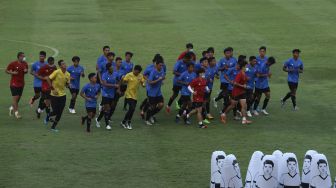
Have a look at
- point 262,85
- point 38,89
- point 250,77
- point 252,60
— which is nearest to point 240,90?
point 250,77

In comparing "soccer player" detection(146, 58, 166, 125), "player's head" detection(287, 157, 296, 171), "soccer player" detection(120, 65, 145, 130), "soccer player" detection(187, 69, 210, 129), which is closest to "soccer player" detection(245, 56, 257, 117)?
"soccer player" detection(187, 69, 210, 129)

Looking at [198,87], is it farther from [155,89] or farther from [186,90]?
[155,89]

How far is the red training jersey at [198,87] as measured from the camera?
969 inches

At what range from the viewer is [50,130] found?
2444cm

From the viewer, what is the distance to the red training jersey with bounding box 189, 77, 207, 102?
24.6 meters

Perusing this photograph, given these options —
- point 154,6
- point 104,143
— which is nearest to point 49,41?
point 154,6

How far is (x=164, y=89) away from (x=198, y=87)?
605 centimetres

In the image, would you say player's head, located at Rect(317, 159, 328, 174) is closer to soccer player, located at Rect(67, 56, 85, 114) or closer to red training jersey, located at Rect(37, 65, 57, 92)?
red training jersey, located at Rect(37, 65, 57, 92)

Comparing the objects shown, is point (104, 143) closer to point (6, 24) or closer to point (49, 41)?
point (49, 41)

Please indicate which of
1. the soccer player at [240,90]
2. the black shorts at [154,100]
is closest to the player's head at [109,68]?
the black shorts at [154,100]

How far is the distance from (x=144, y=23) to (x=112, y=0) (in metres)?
6.87

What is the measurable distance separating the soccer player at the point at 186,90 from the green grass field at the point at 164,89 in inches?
19.6

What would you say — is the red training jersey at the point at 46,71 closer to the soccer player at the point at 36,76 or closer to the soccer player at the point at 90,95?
the soccer player at the point at 36,76

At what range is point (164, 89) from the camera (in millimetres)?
30641
